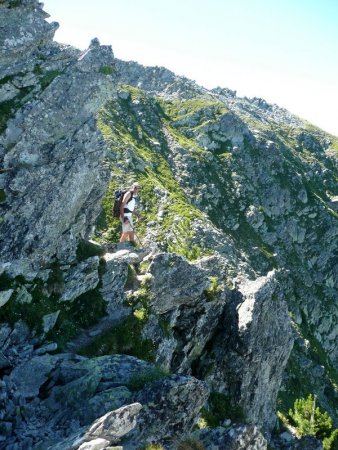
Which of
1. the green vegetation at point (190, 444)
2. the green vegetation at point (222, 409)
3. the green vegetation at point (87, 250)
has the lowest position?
the green vegetation at point (222, 409)

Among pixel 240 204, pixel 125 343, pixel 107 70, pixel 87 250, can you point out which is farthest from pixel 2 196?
pixel 240 204

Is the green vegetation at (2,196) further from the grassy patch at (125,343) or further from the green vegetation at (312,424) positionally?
the green vegetation at (312,424)

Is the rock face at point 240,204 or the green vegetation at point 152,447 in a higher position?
the rock face at point 240,204

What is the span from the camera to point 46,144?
20.9m

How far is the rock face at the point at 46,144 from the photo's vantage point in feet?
61.4

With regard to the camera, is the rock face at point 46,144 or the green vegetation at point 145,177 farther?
the green vegetation at point 145,177

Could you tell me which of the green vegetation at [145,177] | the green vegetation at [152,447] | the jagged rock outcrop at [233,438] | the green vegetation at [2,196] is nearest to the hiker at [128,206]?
the green vegetation at [2,196]

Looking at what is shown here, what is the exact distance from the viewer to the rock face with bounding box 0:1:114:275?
1870cm

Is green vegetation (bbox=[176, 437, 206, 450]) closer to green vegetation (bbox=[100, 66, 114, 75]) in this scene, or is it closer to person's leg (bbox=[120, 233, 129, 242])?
person's leg (bbox=[120, 233, 129, 242])

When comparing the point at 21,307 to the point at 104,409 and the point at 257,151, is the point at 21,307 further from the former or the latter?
the point at 257,151

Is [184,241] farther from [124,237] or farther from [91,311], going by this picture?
[91,311]

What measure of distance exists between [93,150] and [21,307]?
10.3 m

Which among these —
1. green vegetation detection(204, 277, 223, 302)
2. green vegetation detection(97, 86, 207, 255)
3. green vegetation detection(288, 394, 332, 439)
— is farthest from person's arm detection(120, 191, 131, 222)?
green vegetation detection(97, 86, 207, 255)

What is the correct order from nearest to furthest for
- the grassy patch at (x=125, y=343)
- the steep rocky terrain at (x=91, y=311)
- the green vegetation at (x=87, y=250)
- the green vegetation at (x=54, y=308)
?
1. the steep rocky terrain at (x=91, y=311)
2. the green vegetation at (x=54, y=308)
3. the grassy patch at (x=125, y=343)
4. the green vegetation at (x=87, y=250)
